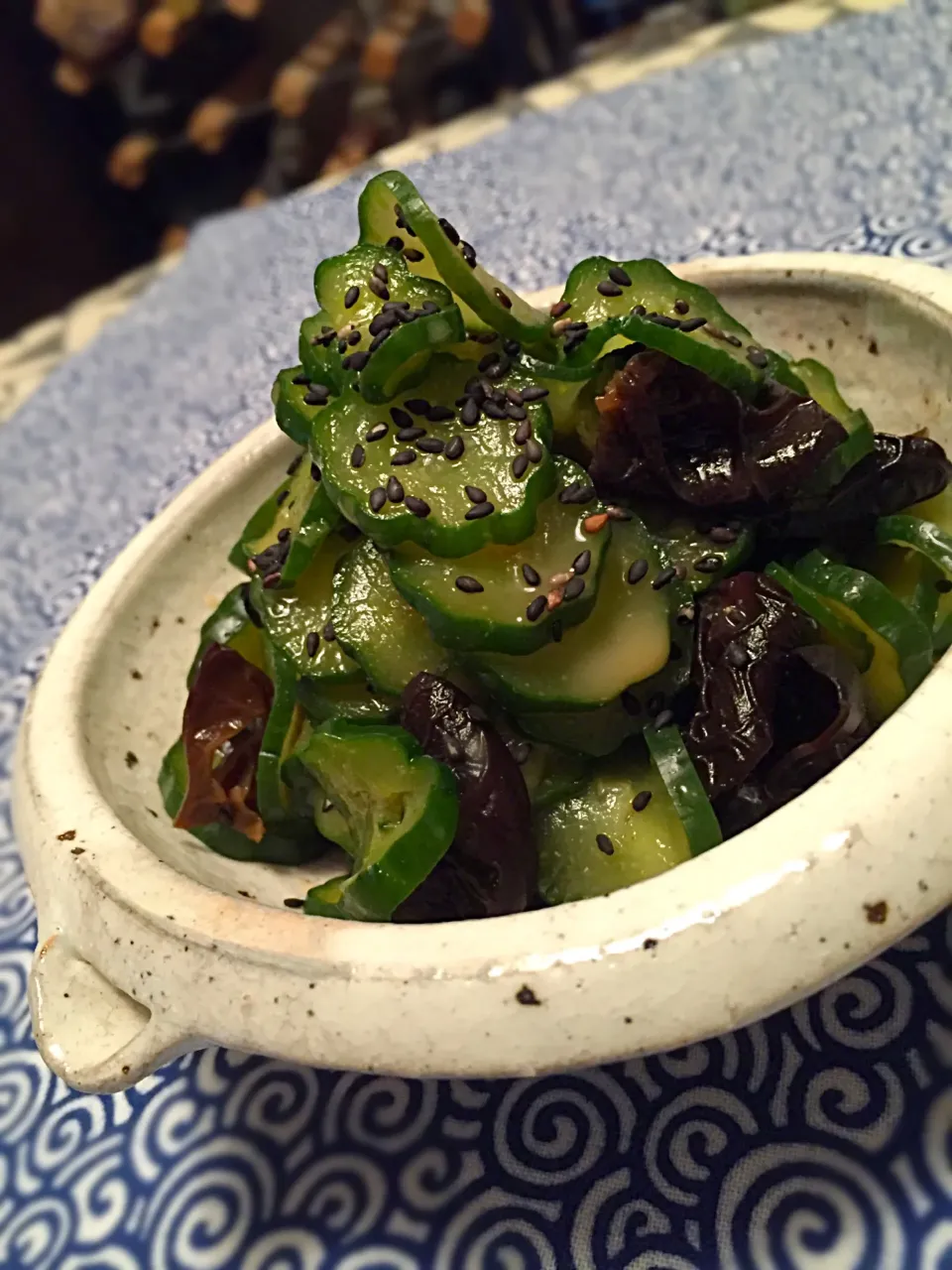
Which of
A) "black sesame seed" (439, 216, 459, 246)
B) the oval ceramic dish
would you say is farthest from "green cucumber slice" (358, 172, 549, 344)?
the oval ceramic dish

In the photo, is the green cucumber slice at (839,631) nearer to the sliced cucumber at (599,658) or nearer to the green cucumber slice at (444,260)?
the sliced cucumber at (599,658)

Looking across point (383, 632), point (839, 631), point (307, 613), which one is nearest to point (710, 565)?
point (839, 631)

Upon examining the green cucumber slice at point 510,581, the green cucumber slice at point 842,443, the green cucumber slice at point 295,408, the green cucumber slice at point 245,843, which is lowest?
the green cucumber slice at point 245,843

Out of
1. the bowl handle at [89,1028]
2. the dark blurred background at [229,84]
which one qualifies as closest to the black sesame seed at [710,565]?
the bowl handle at [89,1028]

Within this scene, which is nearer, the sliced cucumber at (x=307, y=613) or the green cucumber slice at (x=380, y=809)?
the green cucumber slice at (x=380, y=809)

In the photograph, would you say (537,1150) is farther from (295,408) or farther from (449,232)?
(449,232)

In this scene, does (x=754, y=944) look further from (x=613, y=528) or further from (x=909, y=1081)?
(x=613, y=528)
